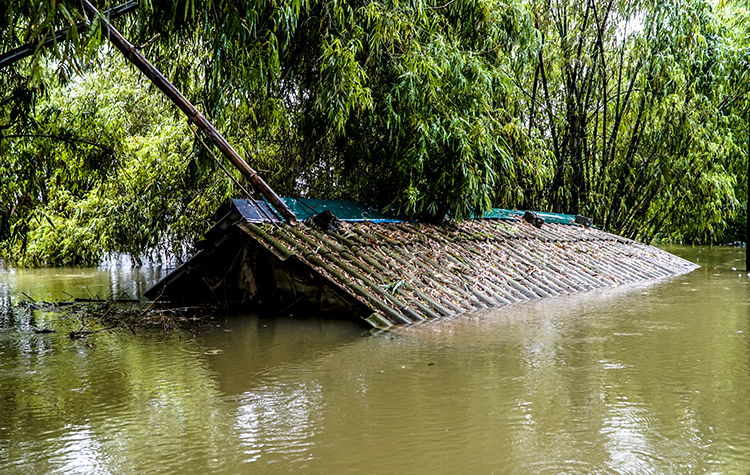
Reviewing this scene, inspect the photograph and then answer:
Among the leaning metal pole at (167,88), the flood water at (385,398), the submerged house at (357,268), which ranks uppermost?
the leaning metal pole at (167,88)

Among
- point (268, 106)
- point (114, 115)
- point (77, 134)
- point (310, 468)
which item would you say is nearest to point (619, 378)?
point (310, 468)

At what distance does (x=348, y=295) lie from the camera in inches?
195

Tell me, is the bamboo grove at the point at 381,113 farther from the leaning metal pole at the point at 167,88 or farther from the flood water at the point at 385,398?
the flood water at the point at 385,398

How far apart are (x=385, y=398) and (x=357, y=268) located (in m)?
2.34

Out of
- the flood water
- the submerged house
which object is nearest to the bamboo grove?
the submerged house

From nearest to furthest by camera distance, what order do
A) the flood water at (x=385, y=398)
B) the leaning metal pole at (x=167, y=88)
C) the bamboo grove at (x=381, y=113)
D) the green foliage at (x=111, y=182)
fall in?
the flood water at (x=385, y=398) → the leaning metal pole at (x=167, y=88) → the bamboo grove at (x=381, y=113) → the green foliage at (x=111, y=182)

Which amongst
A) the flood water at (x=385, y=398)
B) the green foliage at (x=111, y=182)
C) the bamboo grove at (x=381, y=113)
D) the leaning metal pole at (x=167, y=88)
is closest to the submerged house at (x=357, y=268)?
the flood water at (x=385, y=398)

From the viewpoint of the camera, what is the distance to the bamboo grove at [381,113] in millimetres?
5660

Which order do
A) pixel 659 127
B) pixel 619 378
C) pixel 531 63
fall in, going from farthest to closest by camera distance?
pixel 659 127 < pixel 531 63 < pixel 619 378

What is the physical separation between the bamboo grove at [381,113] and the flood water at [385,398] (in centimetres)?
165

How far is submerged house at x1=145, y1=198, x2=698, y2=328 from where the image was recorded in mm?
5180

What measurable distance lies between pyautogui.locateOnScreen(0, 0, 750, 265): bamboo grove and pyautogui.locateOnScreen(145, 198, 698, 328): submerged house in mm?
566

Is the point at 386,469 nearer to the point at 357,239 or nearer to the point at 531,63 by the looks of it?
the point at 357,239

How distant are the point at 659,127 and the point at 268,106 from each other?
6.77 m
